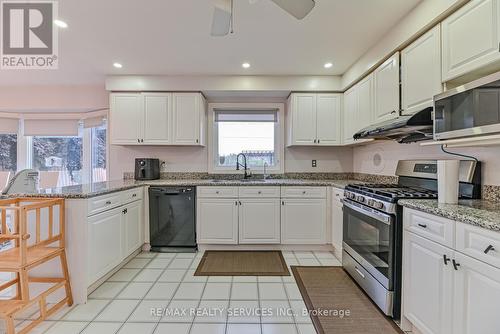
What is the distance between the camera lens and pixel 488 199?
1.82 meters

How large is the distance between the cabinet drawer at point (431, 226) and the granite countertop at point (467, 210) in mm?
34

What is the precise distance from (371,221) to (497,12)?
1.55 meters

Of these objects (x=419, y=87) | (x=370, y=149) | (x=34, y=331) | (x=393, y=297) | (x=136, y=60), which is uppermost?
(x=136, y=60)

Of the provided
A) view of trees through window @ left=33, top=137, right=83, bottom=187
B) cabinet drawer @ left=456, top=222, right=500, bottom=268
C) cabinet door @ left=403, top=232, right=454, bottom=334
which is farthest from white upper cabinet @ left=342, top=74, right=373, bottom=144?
view of trees through window @ left=33, top=137, right=83, bottom=187

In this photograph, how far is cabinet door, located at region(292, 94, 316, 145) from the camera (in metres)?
3.67

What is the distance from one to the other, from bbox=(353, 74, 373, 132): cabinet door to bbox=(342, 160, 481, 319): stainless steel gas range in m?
0.62

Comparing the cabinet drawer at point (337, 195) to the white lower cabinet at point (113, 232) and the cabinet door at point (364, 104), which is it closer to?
the cabinet door at point (364, 104)

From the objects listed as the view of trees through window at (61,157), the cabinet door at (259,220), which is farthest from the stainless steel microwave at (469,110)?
the view of trees through window at (61,157)

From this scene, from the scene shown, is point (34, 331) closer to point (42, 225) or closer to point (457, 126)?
point (42, 225)

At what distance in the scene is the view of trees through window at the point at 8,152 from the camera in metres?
4.39

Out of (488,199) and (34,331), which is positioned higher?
(488,199)

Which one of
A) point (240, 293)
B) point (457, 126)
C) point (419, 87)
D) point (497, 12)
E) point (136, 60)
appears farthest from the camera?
point (136, 60)

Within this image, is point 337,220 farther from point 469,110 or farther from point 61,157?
point 61,157

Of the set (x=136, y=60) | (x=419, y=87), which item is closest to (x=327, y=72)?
(x=419, y=87)
